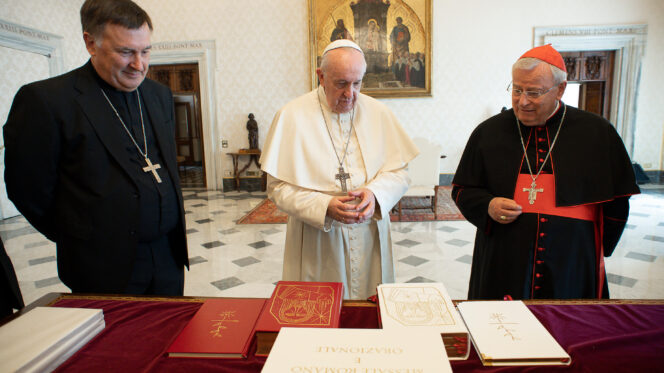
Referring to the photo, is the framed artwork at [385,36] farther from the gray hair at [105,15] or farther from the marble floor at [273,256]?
the gray hair at [105,15]

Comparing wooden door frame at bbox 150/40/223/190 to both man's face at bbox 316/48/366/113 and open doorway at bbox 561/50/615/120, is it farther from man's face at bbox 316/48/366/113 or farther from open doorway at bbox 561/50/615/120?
open doorway at bbox 561/50/615/120

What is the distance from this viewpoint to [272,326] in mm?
933

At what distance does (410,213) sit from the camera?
630 centimetres

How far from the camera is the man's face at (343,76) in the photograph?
5.60 ft

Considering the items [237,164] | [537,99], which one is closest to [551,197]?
[537,99]

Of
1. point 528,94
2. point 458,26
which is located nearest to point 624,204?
point 528,94

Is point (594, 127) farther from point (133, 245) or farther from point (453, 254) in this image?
point (453, 254)

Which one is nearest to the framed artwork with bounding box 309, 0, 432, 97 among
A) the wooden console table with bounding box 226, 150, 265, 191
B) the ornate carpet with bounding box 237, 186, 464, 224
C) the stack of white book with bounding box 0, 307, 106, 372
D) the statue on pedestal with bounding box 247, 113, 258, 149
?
the statue on pedestal with bounding box 247, 113, 258, 149

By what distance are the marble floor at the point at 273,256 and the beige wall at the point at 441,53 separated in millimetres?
3154

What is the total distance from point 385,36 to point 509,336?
27.1 feet

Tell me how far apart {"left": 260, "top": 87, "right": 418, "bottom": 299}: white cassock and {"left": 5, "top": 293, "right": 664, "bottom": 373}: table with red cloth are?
756 mm

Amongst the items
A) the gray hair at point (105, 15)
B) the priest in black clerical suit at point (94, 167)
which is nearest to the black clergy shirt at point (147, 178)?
the priest in black clerical suit at point (94, 167)

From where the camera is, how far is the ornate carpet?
6.03 m

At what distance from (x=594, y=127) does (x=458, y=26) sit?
7375 millimetres
